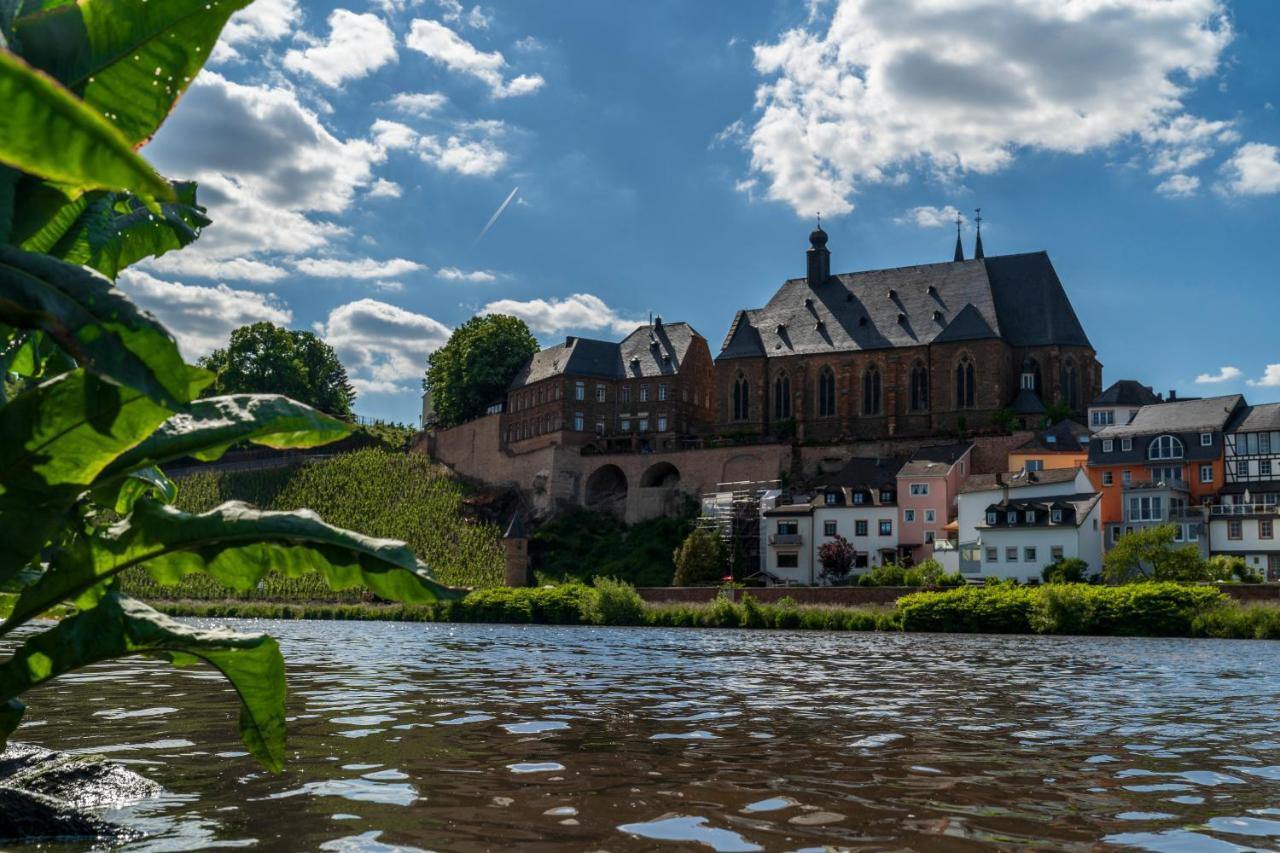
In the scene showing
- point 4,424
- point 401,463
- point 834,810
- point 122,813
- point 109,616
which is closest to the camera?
point 4,424

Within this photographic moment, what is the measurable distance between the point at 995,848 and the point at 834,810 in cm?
118

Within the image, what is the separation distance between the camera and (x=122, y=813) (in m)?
6.46

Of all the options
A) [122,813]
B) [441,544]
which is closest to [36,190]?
[122,813]

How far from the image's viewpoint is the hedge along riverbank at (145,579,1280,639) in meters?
41.8

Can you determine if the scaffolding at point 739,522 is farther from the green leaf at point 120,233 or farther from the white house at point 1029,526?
the green leaf at point 120,233

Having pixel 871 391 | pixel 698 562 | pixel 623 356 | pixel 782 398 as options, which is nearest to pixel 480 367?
pixel 623 356

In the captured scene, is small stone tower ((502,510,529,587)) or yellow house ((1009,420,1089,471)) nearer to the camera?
yellow house ((1009,420,1089,471))

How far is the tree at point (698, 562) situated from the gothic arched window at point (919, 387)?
21222 mm

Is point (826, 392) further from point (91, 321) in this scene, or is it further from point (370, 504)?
point (91, 321)

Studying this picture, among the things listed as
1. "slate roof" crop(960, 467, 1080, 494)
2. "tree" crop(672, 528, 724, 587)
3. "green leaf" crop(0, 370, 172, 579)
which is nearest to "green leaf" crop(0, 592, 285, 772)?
"green leaf" crop(0, 370, 172, 579)

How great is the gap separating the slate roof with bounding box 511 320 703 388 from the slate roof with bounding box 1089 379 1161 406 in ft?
95.0

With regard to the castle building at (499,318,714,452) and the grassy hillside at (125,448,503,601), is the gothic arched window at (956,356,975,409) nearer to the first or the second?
the castle building at (499,318,714,452)

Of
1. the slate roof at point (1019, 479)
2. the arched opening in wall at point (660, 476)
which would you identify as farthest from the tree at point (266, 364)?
the slate roof at point (1019, 479)

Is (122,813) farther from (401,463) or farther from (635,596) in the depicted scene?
(401,463)
